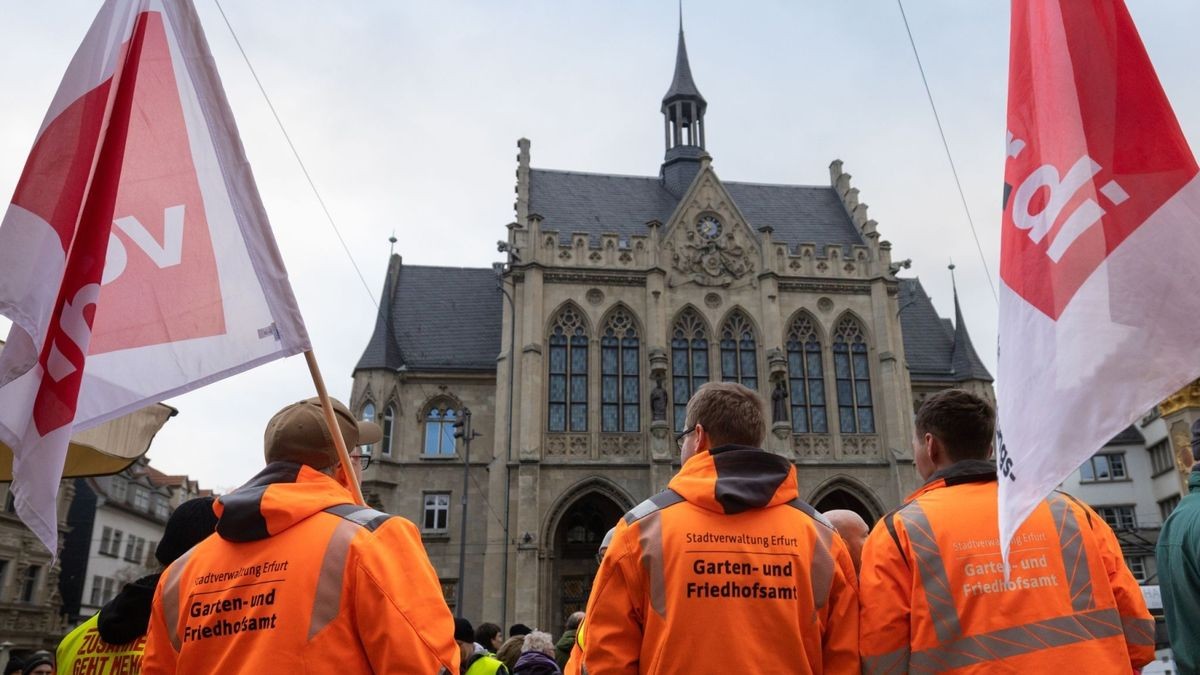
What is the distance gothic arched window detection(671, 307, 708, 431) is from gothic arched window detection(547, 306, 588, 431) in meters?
2.79

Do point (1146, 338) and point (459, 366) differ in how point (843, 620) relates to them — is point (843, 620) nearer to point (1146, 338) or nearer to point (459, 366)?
point (1146, 338)

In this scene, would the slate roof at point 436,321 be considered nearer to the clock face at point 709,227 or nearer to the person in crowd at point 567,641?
the clock face at point 709,227

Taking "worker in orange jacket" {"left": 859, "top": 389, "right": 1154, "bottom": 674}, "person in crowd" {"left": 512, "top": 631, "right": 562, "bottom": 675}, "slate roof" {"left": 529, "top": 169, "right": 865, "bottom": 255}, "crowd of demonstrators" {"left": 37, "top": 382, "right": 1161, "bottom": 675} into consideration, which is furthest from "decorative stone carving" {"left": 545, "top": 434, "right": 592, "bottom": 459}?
"worker in orange jacket" {"left": 859, "top": 389, "right": 1154, "bottom": 674}

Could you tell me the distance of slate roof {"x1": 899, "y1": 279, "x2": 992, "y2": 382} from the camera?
101ft

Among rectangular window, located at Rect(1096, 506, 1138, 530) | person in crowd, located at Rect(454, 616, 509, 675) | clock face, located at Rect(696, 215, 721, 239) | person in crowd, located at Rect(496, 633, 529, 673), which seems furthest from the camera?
rectangular window, located at Rect(1096, 506, 1138, 530)

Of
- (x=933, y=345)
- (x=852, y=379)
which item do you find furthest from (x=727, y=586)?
(x=933, y=345)

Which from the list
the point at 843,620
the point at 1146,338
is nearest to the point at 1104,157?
the point at 1146,338

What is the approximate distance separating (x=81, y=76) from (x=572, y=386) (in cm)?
2307

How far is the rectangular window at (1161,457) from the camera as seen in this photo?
40344 mm

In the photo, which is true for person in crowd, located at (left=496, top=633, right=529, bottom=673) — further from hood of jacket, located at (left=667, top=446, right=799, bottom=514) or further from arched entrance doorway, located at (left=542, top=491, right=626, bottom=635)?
arched entrance doorway, located at (left=542, top=491, right=626, bottom=635)

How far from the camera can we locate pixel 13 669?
7.86 m

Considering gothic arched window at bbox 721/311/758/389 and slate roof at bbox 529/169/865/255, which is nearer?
gothic arched window at bbox 721/311/758/389

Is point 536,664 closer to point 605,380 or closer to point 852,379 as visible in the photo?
point 605,380

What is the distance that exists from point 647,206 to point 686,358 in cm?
740
